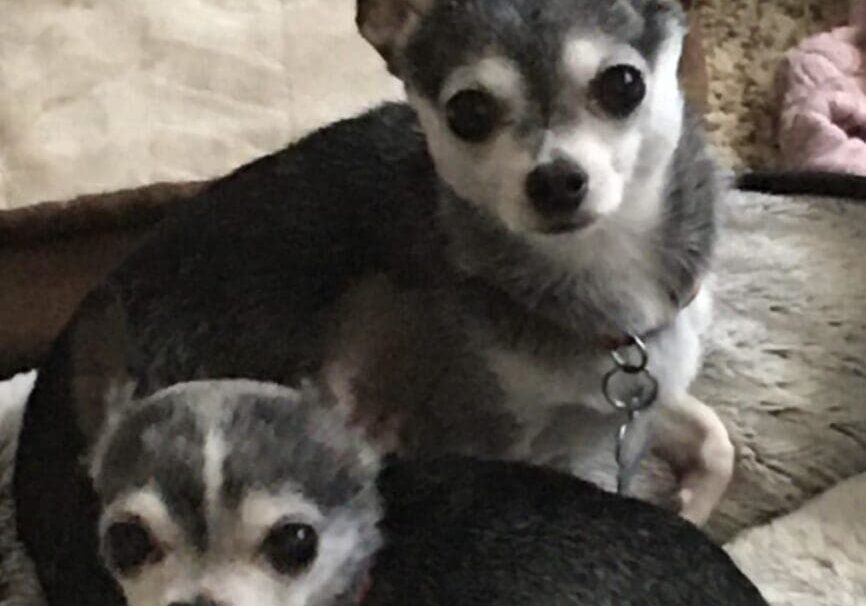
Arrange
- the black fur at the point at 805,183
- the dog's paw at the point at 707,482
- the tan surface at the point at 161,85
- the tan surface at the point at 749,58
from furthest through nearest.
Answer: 1. the tan surface at the point at 749,58
2. the tan surface at the point at 161,85
3. the black fur at the point at 805,183
4. the dog's paw at the point at 707,482

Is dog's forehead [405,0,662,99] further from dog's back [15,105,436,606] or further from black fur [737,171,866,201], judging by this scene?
black fur [737,171,866,201]

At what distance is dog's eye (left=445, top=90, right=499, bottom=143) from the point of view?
153cm

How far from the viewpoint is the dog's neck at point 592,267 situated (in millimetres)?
1680

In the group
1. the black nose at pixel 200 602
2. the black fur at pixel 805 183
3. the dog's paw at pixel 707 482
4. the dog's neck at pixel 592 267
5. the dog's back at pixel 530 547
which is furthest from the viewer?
the black fur at pixel 805 183

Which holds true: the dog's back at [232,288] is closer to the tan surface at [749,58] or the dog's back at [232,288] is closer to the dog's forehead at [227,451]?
the dog's forehead at [227,451]

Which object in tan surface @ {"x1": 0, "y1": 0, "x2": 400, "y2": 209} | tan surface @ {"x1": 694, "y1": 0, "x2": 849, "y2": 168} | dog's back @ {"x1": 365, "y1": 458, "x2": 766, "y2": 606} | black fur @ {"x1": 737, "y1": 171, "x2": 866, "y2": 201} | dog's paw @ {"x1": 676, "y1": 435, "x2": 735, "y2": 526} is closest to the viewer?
dog's back @ {"x1": 365, "y1": 458, "x2": 766, "y2": 606}

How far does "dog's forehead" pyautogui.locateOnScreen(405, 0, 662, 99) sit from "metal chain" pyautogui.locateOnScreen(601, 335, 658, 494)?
334mm

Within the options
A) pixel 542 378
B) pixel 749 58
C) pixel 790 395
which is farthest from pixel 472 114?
pixel 749 58

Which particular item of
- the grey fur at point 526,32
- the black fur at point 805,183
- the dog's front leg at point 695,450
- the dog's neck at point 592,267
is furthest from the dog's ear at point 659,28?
the black fur at point 805,183

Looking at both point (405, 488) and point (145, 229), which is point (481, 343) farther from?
point (145, 229)

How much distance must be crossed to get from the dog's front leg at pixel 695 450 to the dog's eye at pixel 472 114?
0.45 metres

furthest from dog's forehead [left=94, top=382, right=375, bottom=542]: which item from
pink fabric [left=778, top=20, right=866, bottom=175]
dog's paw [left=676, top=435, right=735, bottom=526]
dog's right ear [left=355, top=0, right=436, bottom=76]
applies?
pink fabric [left=778, top=20, right=866, bottom=175]

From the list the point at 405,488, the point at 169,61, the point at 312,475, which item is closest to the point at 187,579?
the point at 312,475

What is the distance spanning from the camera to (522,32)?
4.98 feet
